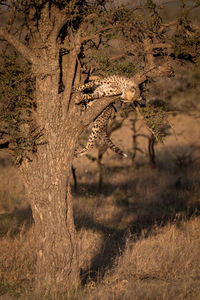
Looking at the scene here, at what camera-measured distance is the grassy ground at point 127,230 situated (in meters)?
4.93

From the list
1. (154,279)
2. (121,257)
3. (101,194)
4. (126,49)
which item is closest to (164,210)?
(101,194)

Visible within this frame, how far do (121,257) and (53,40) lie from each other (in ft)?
12.9

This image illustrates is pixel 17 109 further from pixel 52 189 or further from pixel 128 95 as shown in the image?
pixel 128 95

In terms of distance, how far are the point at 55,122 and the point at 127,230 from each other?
4514 millimetres

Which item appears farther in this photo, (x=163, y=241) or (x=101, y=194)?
(x=101, y=194)

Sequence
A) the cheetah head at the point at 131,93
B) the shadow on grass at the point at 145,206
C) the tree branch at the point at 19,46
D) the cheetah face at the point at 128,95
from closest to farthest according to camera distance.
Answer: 1. the tree branch at the point at 19,46
2. the cheetah head at the point at 131,93
3. the cheetah face at the point at 128,95
4. the shadow on grass at the point at 145,206

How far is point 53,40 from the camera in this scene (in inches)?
182

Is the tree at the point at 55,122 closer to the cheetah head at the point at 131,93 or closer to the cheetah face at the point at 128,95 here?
the cheetah head at the point at 131,93

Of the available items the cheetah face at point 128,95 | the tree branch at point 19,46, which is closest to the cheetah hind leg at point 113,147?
the cheetah face at point 128,95

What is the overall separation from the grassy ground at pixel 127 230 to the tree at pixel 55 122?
0.52 meters

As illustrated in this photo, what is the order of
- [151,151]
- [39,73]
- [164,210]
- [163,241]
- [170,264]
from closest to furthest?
[39,73]
[170,264]
[163,241]
[164,210]
[151,151]

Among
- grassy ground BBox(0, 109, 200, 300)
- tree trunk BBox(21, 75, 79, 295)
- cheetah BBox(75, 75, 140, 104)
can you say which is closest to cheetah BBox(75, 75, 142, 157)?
cheetah BBox(75, 75, 140, 104)

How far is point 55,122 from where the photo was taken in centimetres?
459

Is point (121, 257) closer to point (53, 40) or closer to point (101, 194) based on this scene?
point (53, 40)
